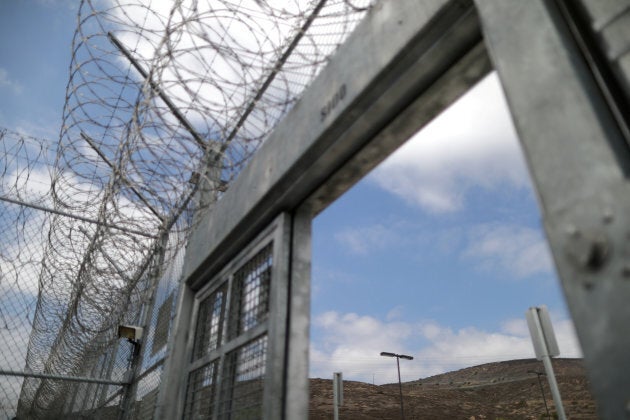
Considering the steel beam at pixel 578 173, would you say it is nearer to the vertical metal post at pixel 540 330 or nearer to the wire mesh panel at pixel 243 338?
the wire mesh panel at pixel 243 338

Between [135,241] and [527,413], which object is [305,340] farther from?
[527,413]

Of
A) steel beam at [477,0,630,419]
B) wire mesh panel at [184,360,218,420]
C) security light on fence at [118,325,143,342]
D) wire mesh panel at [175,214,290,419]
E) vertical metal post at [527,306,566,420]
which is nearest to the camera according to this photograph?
steel beam at [477,0,630,419]

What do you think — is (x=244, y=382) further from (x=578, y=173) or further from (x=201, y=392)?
(x=578, y=173)

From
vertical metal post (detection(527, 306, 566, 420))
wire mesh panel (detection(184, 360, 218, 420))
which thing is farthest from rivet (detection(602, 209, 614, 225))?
vertical metal post (detection(527, 306, 566, 420))

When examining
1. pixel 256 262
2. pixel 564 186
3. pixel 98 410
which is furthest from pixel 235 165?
pixel 98 410

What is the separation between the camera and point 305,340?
234 cm

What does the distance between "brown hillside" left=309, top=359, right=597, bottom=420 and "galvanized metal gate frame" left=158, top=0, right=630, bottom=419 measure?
66.8 ft

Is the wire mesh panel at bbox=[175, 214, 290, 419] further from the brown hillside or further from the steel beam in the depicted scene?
the brown hillside

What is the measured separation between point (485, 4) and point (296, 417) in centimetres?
190

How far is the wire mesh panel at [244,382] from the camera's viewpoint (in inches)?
92.7

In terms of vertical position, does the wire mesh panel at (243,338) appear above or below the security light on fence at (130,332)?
below

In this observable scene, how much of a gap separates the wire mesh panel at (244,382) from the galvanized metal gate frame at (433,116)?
0.21m

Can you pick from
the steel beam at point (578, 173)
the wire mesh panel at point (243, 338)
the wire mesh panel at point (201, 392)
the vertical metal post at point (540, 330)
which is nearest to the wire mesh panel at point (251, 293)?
the wire mesh panel at point (243, 338)

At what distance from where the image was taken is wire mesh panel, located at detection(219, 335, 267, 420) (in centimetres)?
236
